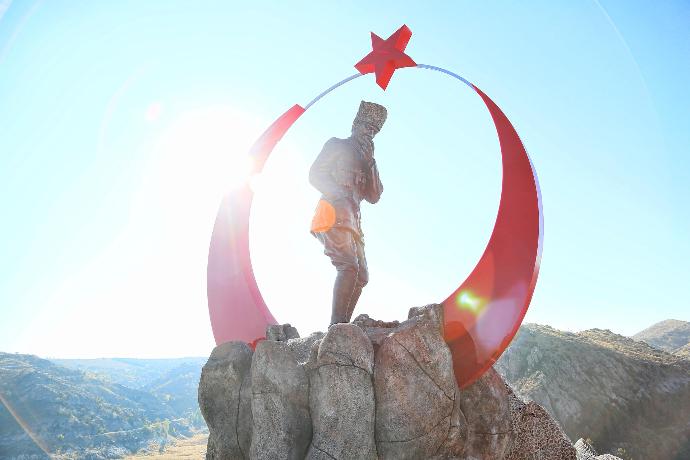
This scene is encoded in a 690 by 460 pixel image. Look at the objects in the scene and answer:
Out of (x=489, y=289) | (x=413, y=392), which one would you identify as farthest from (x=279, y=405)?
(x=489, y=289)

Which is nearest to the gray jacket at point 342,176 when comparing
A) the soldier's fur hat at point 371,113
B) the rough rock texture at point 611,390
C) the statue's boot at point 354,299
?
the soldier's fur hat at point 371,113

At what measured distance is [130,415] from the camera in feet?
288

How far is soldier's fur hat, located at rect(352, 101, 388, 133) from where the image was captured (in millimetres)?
5281

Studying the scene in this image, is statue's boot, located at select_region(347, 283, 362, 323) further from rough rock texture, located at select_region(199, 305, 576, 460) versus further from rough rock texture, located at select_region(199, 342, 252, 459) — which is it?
rough rock texture, located at select_region(199, 342, 252, 459)

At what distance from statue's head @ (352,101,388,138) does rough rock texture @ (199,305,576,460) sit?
236 cm

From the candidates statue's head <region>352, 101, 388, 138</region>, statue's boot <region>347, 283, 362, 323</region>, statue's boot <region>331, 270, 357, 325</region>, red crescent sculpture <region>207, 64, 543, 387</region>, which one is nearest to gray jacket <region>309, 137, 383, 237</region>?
statue's head <region>352, 101, 388, 138</region>

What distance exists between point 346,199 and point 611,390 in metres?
22.7

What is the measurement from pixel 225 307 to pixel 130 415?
99126 mm

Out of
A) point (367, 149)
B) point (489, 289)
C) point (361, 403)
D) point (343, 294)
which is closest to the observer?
point (361, 403)

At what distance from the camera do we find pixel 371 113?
5.29m

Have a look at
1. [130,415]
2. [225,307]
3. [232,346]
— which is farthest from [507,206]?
[130,415]

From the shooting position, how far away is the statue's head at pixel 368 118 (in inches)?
208

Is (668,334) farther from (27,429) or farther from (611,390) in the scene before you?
(27,429)

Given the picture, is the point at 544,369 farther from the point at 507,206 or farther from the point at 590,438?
the point at 507,206
